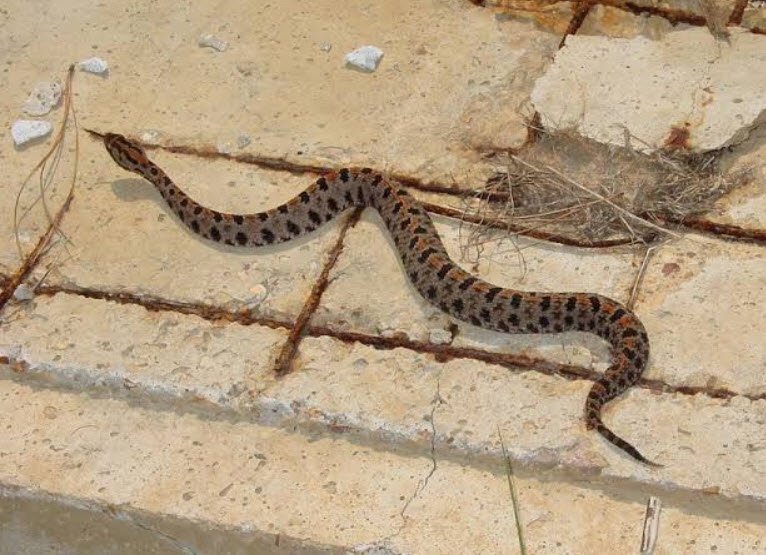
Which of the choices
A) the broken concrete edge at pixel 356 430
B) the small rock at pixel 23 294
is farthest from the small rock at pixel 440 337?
the small rock at pixel 23 294

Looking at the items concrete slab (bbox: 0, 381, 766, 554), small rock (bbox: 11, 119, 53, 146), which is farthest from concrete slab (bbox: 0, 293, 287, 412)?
small rock (bbox: 11, 119, 53, 146)

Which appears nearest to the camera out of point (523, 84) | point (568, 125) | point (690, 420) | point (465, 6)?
point (690, 420)

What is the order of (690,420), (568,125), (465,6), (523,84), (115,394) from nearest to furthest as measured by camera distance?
(690,420), (115,394), (568,125), (523,84), (465,6)

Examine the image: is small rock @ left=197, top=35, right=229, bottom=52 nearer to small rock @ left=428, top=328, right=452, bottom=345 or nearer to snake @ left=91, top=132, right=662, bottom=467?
snake @ left=91, top=132, right=662, bottom=467

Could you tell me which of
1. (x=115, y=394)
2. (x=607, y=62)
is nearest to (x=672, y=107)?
(x=607, y=62)

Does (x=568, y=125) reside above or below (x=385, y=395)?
above

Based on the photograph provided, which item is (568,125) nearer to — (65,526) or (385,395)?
(385,395)

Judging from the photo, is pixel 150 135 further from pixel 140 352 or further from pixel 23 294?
pixel 140 352
